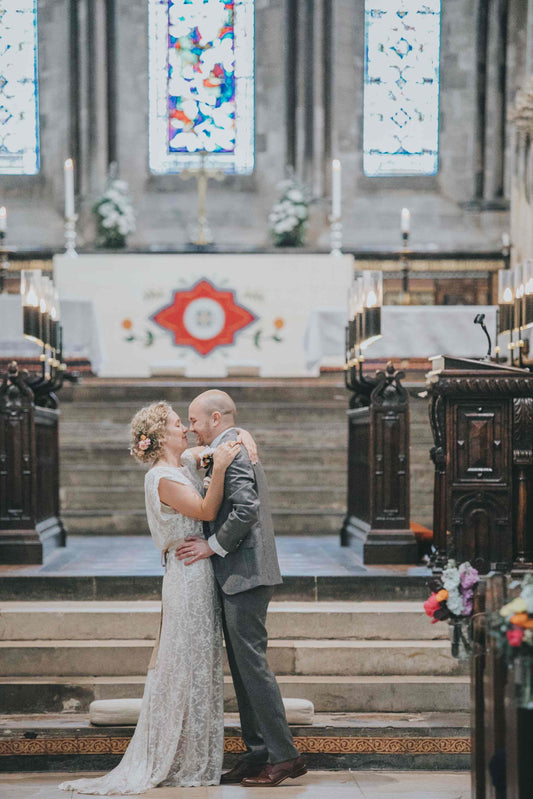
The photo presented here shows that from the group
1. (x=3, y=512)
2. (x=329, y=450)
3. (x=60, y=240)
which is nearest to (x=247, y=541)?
(x=3, y=512)

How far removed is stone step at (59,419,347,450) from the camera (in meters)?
9.34

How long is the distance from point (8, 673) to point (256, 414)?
4.42 metres

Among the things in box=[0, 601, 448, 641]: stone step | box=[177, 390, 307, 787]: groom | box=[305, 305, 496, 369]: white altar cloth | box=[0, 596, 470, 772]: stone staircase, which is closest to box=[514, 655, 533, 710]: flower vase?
box=[177, 390, 307, 787]: groom

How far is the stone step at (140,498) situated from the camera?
8.99 m

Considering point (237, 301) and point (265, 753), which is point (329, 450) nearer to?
point (237, 301)

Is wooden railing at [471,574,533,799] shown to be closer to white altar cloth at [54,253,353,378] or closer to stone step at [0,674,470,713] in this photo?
stone step at [0,674,470,713]

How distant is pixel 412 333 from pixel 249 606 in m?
4.98

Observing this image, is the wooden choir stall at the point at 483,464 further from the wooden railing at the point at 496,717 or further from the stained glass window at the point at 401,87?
the stained glass window at the point at 401,87

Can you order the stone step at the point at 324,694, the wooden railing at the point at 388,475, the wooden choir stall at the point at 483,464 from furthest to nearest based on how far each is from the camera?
the wooden railing at the point at 388,475 → the wooden choir stall at the point at 483,464 → the stone step at the point at 324,694

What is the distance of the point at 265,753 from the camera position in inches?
179

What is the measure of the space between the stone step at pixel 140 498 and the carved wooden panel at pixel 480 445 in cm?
298

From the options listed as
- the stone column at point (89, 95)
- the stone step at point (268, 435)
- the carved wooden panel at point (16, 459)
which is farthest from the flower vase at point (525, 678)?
the stone column at point (89, 95)

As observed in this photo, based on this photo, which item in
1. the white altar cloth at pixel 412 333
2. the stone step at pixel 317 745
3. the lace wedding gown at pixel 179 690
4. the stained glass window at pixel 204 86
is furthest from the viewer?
the stained glass window at pixel 204 86

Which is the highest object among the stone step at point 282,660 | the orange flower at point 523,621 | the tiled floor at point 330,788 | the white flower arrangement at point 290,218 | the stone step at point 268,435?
the white flower arrangement at point 290,218
